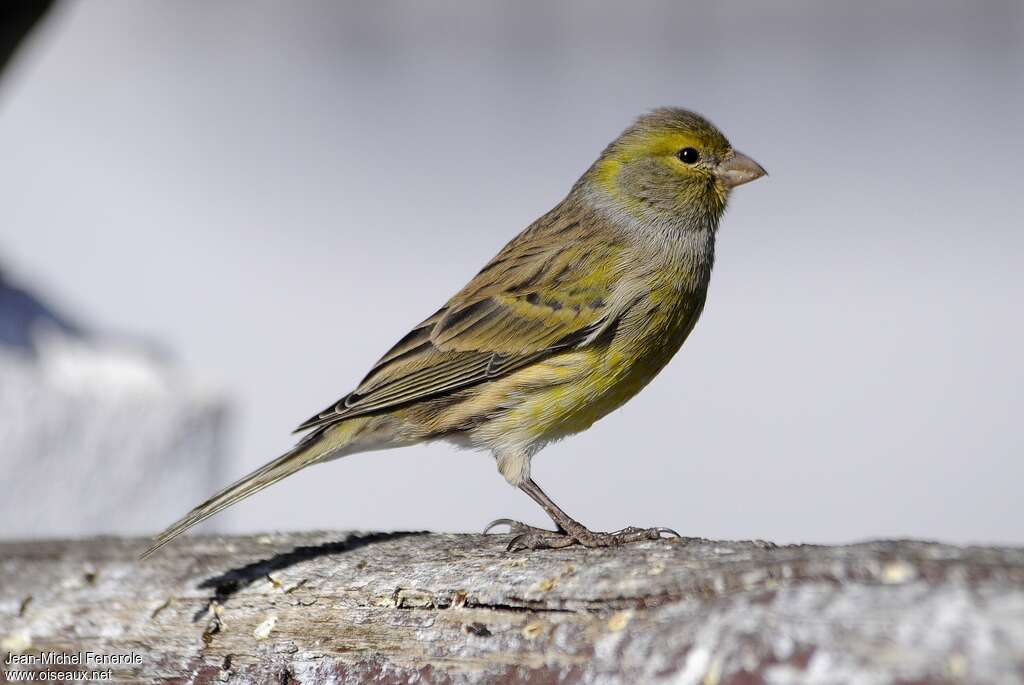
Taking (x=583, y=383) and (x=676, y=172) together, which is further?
(x=676, y=172)

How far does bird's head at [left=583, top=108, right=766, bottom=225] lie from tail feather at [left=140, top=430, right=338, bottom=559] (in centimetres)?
129

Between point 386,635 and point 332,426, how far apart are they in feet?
4.00

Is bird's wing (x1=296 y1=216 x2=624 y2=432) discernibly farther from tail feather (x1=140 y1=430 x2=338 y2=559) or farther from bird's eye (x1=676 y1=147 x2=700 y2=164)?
bird's eye (x1=676 y1=147 x2=700 y2=164)

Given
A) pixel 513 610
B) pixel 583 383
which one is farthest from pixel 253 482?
pixel 513 610

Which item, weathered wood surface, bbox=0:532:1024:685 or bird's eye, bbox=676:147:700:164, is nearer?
weathered wood surface, bbox=0:532:1024:685

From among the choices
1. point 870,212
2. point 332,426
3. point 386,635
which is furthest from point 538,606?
point 870,212

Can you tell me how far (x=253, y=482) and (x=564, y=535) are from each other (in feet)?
2.59

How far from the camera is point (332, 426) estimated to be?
3.61 m

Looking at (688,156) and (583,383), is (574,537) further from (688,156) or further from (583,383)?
(688,156)

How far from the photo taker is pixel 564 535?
3203 millimetres

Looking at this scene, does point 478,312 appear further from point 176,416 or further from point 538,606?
point 538,606

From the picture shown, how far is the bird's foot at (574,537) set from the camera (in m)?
2.86

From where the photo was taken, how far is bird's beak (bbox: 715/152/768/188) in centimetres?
407

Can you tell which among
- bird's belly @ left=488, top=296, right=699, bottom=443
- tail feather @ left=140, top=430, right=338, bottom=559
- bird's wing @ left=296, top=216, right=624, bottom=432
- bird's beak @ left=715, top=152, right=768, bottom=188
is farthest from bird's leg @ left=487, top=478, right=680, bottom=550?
bird's beak @ left=715, top=152, right=768, bottom=188
